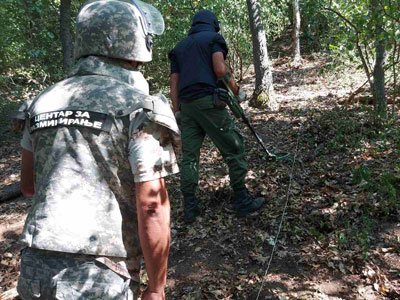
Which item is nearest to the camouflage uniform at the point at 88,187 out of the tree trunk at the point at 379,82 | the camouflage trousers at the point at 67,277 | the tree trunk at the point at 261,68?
the camouflage trousers at the point at 67,277

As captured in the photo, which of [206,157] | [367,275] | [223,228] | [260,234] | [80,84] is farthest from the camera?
[206,157]

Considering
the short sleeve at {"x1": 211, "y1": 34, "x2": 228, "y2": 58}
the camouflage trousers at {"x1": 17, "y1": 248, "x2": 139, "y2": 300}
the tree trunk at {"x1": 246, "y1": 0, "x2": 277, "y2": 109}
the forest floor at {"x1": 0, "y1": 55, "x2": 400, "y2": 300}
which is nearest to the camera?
the camouflage trousers at {"x1": 17, "y1": 248, "x2": 139, "y2": 300}

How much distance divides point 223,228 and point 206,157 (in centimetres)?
220

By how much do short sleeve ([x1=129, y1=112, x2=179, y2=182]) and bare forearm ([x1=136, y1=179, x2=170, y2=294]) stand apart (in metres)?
0.04

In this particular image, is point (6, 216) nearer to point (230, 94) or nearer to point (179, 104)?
point (179, 104)

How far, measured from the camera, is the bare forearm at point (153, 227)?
1.39 m

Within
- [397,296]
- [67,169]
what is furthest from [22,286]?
[397,296]

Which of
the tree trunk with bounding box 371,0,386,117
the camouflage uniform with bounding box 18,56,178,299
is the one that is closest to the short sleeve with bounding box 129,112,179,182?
the camouflage uniform with bounding box 18,56,178,299

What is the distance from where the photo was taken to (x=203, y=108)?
3.92 metres

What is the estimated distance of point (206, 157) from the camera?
6.07 m

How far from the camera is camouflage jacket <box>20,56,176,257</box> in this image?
1.37 meters

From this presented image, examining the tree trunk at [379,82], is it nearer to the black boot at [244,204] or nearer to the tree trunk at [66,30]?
the black boot at [244,204]

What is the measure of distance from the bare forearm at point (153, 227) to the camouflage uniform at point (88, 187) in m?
0.06

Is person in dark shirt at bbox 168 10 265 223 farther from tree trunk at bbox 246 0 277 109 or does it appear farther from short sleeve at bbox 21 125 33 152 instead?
tree trunk at bbox 246 0 277 109
